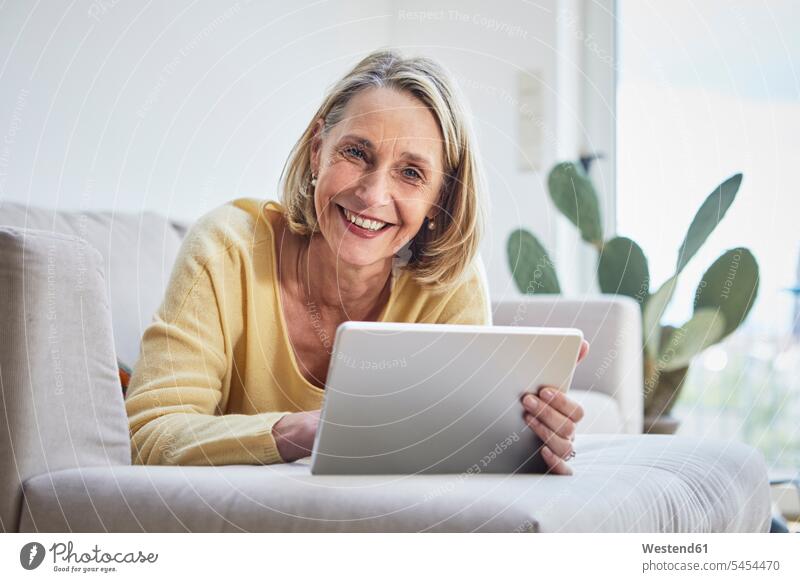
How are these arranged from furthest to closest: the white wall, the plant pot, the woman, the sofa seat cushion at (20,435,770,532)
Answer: the plant pot, the white wall, the woman, the sofa seat cushion at (20,435,770,532)

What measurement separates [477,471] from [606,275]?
1182 mm

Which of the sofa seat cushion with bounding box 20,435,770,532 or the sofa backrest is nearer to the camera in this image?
the sofa seat cushion with bounding box 20,435,770,532

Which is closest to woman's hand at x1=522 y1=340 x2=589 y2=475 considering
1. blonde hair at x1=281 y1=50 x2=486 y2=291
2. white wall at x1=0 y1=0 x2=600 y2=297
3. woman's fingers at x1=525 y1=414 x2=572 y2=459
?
woman's fingers at x1=525 y1=414 x2=572 y2=459

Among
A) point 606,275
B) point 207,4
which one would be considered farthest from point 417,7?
point 606,275

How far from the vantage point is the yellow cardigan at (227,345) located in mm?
786

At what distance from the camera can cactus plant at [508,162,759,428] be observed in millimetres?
1603

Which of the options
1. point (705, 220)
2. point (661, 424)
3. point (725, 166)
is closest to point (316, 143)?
point (705, 220)

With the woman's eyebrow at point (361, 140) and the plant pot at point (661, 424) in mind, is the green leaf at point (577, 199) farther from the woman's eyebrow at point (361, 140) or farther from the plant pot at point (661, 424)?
the woman's eyebrow at point (361, 140)

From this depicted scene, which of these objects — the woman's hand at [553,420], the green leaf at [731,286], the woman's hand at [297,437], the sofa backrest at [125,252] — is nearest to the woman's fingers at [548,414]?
the woman's hand at [553,420]

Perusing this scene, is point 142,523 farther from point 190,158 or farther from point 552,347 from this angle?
point 190,158

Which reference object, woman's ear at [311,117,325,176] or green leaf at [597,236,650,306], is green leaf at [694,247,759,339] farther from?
woman's ear at [311,117,325,176]

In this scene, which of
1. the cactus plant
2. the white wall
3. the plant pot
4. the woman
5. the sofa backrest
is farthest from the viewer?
the plant pot

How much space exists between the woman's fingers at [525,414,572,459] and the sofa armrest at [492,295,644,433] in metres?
0.90

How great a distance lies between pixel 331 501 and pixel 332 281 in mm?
442
